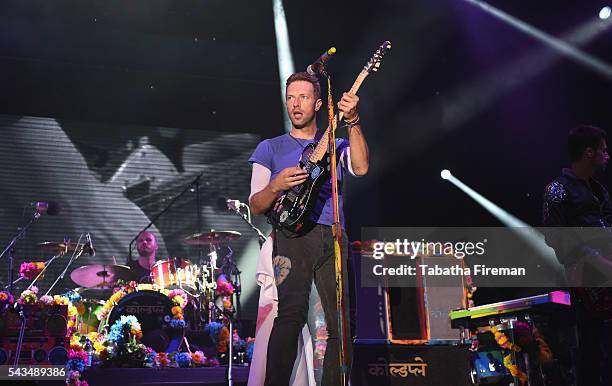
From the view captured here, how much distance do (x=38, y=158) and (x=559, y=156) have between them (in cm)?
659

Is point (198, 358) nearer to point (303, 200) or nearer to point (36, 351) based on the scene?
point (36, 351)

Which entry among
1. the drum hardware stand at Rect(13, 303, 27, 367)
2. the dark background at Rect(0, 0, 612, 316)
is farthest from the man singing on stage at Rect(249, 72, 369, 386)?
the dark background at Rect(0, 0, 612, 316)

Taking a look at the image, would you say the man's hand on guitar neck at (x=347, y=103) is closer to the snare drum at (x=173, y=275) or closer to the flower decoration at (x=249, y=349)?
the flower decoration at (x=249, y=349)

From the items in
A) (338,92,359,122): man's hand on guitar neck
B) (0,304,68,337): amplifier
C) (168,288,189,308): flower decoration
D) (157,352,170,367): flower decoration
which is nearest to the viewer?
(338,92,359,122): man's hand on guitar neck

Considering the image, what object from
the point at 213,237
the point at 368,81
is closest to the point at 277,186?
the point at 213,237

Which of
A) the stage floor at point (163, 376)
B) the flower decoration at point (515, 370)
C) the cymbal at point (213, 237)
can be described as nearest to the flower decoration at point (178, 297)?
the cymbal at point (213, 237)

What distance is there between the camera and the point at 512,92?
25.7ft

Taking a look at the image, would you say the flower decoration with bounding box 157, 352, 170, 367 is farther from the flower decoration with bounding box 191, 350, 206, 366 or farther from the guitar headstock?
the guitar headstock

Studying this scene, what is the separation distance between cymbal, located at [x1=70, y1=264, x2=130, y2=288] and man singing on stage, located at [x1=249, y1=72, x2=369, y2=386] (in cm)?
450

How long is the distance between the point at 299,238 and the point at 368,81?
661 centimetres

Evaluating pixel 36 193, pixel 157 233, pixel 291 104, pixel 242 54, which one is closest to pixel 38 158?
pixel 36 193

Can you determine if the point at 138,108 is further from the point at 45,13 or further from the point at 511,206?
the point at 511,206

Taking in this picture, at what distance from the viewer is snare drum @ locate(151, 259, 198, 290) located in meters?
7.12

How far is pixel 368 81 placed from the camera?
9.38 meters
